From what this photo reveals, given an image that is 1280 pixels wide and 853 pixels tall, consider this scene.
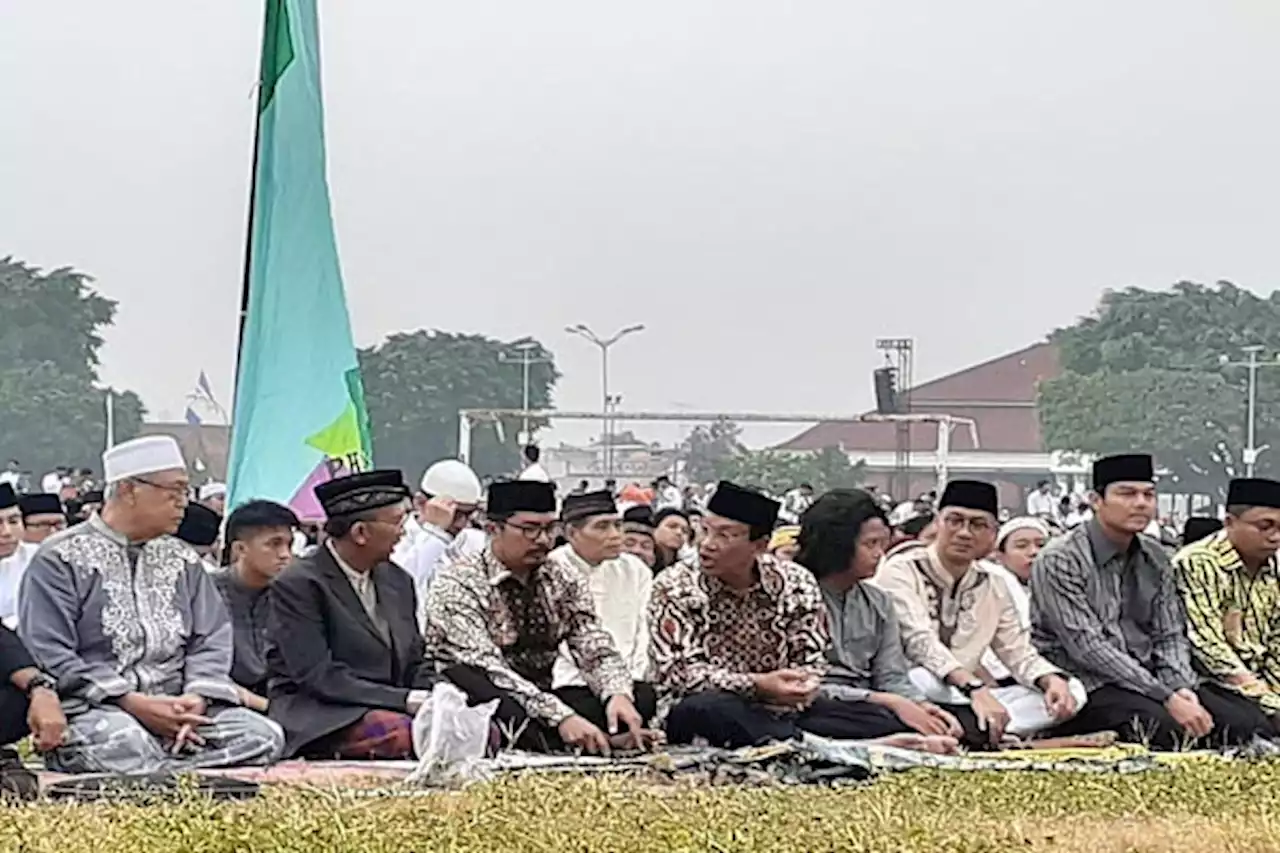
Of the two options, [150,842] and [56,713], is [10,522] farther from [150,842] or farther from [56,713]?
[150,842]

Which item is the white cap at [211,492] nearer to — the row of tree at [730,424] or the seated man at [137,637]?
the seated man at [137,637]

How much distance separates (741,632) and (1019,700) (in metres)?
1.64

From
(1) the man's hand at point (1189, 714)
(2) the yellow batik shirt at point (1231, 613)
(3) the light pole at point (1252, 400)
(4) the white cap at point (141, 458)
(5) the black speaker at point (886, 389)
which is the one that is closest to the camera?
(4) the white cap at point (141, 458)

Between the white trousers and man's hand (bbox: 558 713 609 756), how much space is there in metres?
1.84

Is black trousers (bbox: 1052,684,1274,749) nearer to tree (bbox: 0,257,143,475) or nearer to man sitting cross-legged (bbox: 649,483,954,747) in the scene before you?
man sitting cross-legged (bbox: 649,483,954,747)

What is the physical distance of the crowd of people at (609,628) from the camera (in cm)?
730

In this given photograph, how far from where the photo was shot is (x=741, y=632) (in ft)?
27.3

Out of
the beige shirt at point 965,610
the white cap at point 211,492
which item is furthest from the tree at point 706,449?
the beige shirt at point 965,610

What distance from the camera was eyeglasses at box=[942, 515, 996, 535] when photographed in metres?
9.00

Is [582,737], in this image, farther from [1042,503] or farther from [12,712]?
[1042,503]

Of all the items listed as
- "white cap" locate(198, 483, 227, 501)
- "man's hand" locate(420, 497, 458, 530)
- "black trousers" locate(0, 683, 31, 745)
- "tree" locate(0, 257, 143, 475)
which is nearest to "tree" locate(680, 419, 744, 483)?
"tree" locate(0, 257, 143, 475)

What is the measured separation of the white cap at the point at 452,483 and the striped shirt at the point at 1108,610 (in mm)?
3898

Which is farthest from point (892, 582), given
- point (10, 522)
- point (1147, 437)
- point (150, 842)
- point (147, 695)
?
point (1147, 437)

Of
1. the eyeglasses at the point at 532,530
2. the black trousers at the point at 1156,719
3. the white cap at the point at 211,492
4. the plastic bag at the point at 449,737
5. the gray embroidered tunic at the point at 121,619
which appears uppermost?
the white cap at the point at 211,492
